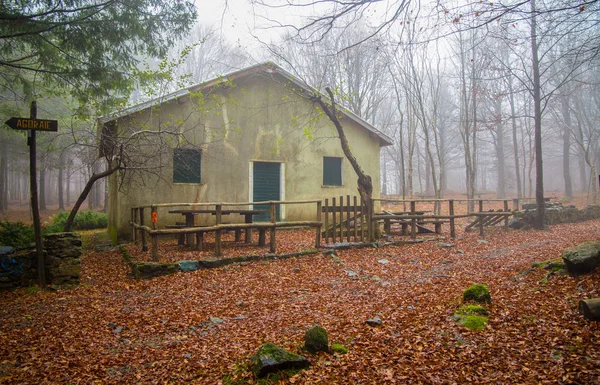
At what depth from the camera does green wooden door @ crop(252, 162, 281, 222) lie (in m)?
13.4

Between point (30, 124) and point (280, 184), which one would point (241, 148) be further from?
point (30, 124)

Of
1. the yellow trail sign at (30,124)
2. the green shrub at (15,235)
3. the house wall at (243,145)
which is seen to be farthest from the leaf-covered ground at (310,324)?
the house wall at (243,145)

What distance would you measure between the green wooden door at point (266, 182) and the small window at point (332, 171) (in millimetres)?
2078

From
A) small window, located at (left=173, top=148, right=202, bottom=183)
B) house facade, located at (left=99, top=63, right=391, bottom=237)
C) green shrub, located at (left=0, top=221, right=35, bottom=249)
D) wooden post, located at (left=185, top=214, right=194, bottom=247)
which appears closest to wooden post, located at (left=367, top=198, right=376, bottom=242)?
house facade, located at (left=99, top=63, right=391, bottom=237)

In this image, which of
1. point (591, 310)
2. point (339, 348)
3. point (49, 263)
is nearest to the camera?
point (591, 310)

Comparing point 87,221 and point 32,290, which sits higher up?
point 87,221

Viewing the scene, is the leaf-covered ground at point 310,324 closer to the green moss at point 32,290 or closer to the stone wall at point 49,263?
the green moss at point 32,290

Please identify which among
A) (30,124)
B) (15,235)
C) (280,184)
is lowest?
(15,235)

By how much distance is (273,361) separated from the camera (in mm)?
3424

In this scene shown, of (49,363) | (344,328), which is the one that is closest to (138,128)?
(49,363)

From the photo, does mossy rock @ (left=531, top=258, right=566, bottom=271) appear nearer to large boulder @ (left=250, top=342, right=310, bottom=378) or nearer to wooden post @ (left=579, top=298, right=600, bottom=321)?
wooden post @ (left=579, top=298, right=600, bottom=321)

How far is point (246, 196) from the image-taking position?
514 inches

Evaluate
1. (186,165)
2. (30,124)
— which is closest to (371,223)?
(186,165)

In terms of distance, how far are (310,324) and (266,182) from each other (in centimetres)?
922
